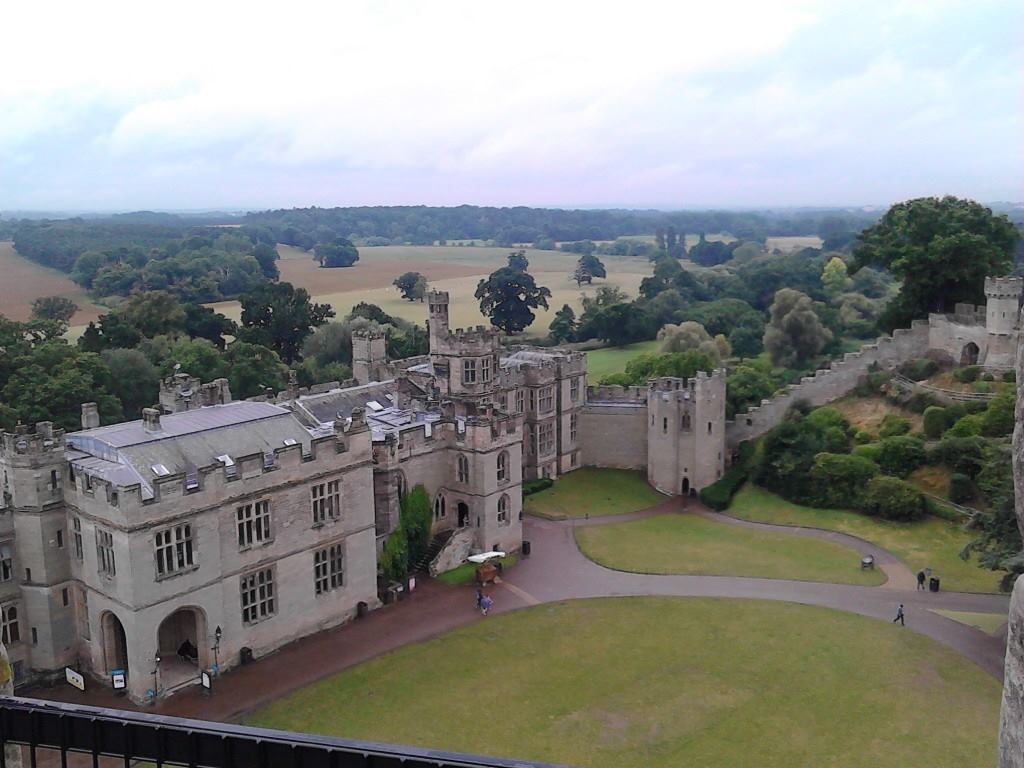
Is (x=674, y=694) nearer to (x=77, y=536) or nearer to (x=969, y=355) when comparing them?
(x=77, y=536)

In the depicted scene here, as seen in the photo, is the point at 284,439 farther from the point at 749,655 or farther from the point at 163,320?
the point at 163,320

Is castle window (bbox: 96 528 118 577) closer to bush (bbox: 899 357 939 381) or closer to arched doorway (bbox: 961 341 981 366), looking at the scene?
bush (bbox: 899 357 939 381)

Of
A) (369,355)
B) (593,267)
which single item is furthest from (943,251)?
(593,267)

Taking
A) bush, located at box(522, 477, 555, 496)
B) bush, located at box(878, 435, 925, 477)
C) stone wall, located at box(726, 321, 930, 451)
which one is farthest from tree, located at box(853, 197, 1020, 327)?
bush, located at box(522, 477, 555, 496)

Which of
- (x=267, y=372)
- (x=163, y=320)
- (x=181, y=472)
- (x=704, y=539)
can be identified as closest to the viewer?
(x=181, y=472)

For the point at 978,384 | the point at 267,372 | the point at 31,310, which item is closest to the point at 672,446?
the point at 978,384

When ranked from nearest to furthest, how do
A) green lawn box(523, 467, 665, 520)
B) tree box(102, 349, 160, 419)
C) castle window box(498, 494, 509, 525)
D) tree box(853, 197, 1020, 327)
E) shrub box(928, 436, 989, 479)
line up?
1. castle window box(498, 494, 509, 525)
2. shrub box(928, 436, 989, 479)
3. green lawn box(523, 467, 665, 520)
4. tree box(853, 197, 1020, 327)
5. tree box(102, 349, 160, 419)
